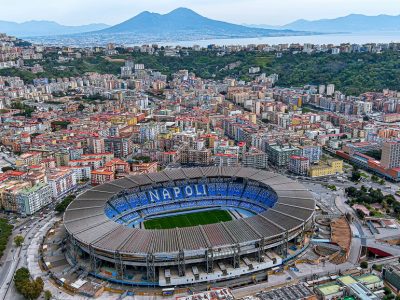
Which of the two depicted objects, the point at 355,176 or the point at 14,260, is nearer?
the point at 14,260

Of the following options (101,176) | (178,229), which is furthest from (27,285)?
(101,176)

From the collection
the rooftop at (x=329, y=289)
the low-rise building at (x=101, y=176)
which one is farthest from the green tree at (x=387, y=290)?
the low-rise building at (x=101, y=176)

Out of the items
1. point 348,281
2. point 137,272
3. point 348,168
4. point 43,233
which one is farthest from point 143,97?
point 348,281

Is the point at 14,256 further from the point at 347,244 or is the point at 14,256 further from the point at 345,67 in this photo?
the point at 345,67

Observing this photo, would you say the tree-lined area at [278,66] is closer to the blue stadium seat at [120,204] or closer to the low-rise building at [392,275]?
the blue stadium seat at [120,204]

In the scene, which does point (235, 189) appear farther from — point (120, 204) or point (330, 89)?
point (330, 89)
